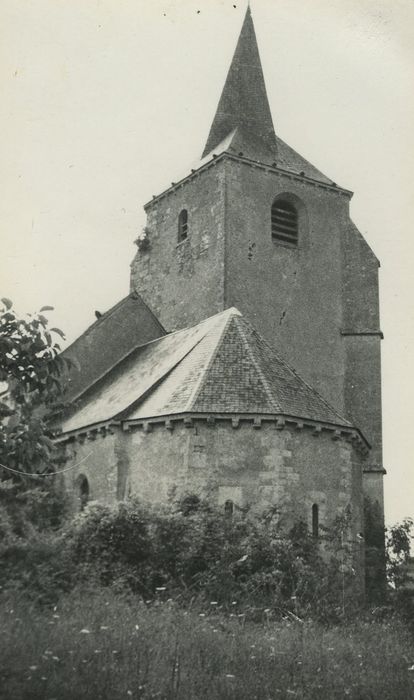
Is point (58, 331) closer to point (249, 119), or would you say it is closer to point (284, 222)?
point (284, 222)

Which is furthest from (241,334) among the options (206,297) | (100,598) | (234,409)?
(100,598)

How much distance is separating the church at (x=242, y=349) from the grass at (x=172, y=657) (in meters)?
6.78

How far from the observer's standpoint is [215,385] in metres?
19.7

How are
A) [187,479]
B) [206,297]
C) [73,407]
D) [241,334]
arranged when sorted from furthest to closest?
[206,297], [73,407], [241,334], [187,479]

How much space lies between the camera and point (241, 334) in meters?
21.6

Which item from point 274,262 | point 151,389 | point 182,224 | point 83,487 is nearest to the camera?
point 151,389

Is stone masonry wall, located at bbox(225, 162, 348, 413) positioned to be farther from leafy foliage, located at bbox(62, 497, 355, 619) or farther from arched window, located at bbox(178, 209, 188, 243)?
leafy foliage, located at bbox(62, 497, 355, 619)

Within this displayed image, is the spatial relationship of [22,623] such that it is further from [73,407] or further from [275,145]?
[275,145]

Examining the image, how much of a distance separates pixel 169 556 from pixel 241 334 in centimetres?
780

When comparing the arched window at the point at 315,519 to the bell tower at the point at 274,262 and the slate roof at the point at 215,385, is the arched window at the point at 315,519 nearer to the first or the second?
the slate roof at the point at 215,385

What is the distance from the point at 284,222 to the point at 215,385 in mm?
12025

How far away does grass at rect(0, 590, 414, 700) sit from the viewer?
8.56m

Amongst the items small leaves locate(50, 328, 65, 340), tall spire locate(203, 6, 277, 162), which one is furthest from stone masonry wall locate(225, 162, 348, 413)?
small leaves locate(50, 328, 65, 340)

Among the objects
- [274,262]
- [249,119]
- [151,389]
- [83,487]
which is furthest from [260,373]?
[249,119]
